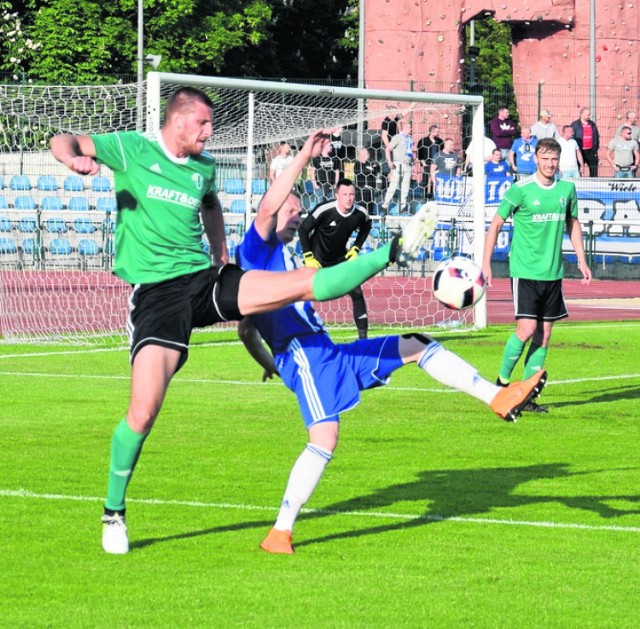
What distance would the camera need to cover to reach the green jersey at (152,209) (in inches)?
296

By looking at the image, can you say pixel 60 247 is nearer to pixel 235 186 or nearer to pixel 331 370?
pixel 235 186

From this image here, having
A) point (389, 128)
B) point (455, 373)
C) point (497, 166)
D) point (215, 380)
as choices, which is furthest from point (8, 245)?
point (455, 373)

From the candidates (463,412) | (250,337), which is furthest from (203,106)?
(463,412)

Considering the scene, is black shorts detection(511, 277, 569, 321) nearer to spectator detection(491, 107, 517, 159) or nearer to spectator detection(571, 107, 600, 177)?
spectator detection(571, 107, 600, 177)

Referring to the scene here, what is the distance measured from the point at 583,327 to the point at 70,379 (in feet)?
30.3

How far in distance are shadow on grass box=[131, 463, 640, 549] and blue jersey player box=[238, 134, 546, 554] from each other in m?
0.42

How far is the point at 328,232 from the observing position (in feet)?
56.9

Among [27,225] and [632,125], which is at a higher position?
[632,125]

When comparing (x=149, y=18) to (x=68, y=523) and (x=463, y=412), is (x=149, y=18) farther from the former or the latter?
(x=68, y=523)

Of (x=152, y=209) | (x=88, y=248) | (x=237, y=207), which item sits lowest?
(x=88, y=248)

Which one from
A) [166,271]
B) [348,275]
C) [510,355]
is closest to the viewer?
[348,275]

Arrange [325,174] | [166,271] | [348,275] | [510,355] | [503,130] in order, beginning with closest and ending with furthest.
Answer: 1. [348,275]
2. [166,271]
3. [510,355]
4. [325,174]
5. [503,130]

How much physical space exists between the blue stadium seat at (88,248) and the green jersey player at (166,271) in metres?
17.0

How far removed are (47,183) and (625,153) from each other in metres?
14.1
